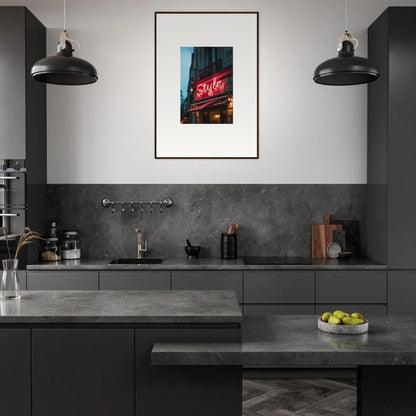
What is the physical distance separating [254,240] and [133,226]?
1230mm

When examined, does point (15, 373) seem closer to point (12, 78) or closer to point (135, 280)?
point (135, 280)

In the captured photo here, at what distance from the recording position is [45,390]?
2.60 meters

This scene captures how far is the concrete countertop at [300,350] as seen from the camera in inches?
91.2

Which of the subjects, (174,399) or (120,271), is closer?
(174,399)

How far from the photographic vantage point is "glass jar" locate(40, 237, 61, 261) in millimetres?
4867

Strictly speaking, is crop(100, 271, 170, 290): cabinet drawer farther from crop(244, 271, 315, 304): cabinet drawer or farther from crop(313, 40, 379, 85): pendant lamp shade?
crop(313, 40, 379, 85): pendant lamp shade

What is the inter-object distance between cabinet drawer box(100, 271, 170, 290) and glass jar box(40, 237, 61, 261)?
62 cm

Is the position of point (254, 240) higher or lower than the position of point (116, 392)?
higher

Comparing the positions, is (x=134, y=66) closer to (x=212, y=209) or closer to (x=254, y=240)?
(x=212, y=209)

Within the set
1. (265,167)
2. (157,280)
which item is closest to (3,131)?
(157,280)

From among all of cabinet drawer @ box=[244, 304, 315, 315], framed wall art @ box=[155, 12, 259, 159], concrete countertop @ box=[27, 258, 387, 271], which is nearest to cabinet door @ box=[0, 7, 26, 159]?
concrete countertop @ box=[27, 258, 387, 271]

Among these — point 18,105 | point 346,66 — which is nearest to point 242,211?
point 18,105

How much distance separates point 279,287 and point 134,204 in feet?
5.58

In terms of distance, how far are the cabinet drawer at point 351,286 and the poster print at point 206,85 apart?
1.83m
